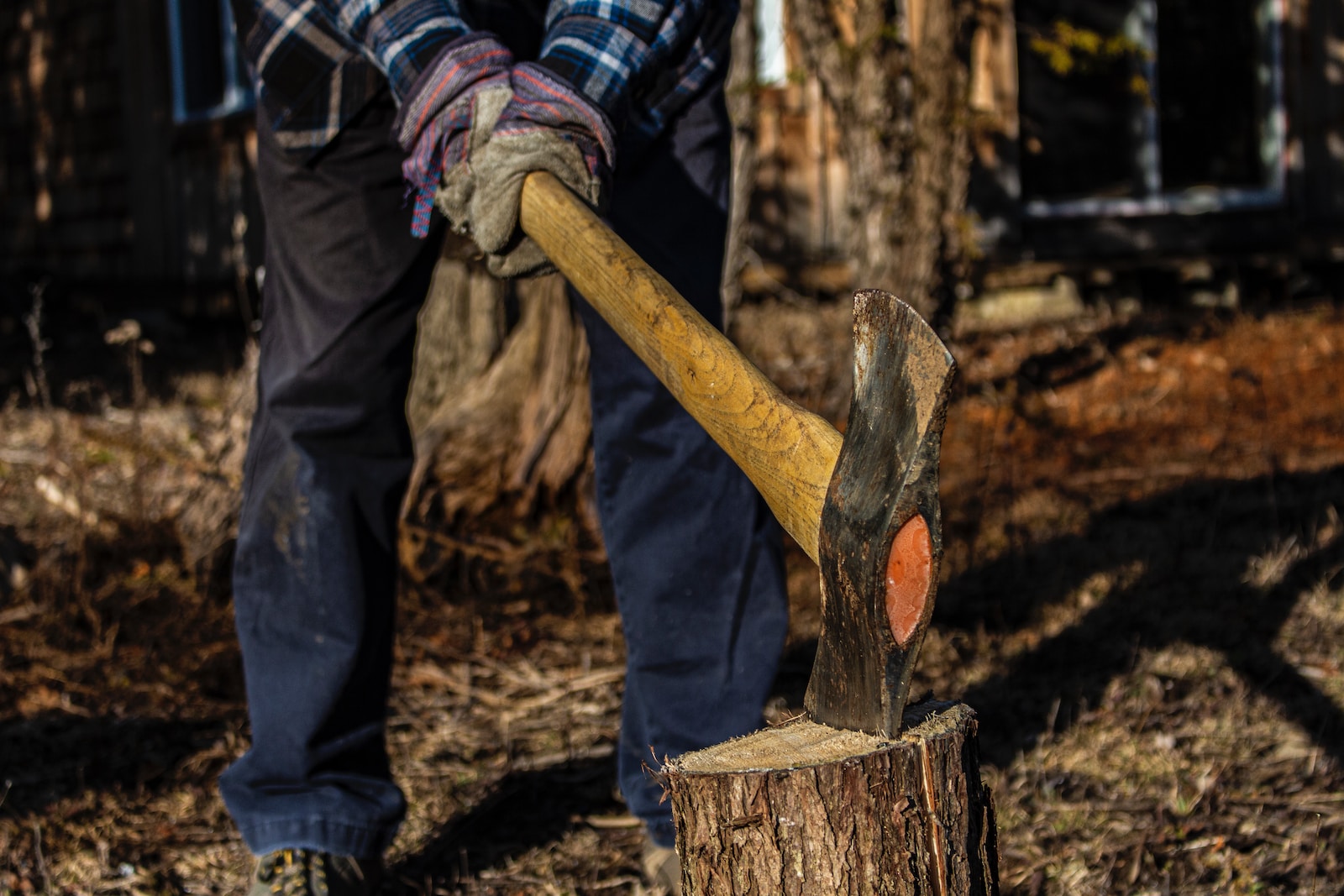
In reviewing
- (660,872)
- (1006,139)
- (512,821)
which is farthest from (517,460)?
(1006,139)

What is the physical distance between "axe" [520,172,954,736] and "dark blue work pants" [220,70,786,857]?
1.81 feet

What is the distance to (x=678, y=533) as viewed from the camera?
206cm

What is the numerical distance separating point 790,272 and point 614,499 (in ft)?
18.7

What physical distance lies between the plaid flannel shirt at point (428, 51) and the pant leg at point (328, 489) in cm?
6

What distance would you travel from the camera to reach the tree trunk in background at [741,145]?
4.95 m

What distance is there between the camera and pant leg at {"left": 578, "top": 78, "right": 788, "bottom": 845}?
6.69ft

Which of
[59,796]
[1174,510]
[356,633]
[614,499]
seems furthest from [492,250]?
[1174,510]

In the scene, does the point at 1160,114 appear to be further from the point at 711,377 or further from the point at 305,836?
the point at 305,836

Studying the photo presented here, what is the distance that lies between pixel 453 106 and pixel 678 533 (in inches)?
30.7

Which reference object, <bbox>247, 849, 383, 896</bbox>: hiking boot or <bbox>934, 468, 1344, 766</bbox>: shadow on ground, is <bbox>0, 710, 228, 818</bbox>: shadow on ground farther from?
<bbox>934, 468, 1344, 766</bbox>: shadow on ground

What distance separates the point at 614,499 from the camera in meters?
2.10

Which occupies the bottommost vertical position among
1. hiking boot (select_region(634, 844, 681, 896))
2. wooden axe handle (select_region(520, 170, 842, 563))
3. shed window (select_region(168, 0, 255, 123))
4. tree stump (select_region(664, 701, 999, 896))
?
hiking boot (select_region(634, 844, 681, 896))

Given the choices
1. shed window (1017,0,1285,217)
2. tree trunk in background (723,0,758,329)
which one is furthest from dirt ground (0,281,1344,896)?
shed window (1017,0,1285,217)

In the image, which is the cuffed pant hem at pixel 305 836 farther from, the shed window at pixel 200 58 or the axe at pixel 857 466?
the shed window at pixel 200 58
